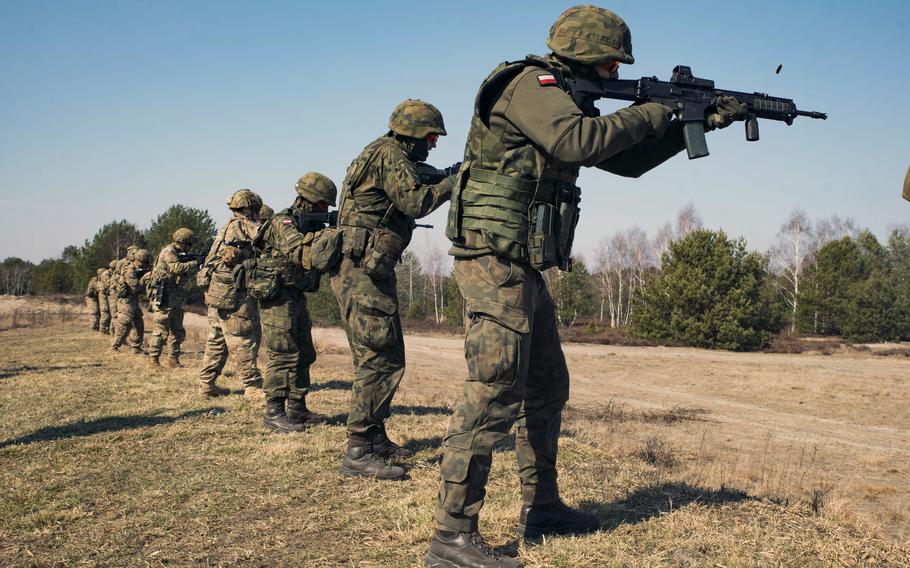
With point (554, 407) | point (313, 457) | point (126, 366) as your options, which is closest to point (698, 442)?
point (313, 457)

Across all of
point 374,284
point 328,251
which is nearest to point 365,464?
point 374,284

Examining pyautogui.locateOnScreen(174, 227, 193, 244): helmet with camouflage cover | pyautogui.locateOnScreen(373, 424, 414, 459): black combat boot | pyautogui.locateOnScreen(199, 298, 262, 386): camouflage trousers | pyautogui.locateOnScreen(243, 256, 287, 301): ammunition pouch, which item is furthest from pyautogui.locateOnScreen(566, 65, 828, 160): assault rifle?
pyautogui.locateOnScreen(174, 227, 193, 244): helmet with camouflage cover

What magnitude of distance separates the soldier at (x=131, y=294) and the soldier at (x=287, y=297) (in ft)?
35.3

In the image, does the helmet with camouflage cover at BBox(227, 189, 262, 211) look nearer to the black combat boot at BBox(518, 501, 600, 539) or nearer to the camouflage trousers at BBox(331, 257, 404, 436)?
the camouflage trousers at BBox(331, 257, 404, 436)

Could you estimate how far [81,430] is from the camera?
7.59 metres

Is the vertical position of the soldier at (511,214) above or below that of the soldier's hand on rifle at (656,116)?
below

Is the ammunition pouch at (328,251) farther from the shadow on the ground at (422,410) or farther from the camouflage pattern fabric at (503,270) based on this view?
the shadow on the ground at (422,410)

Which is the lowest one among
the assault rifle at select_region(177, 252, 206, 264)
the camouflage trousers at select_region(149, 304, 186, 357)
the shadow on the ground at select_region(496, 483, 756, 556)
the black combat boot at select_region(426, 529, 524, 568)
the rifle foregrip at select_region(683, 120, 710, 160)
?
the shadow on the ground at select_region(496, 483, 756, 556)

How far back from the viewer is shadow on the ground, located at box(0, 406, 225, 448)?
7.22 m

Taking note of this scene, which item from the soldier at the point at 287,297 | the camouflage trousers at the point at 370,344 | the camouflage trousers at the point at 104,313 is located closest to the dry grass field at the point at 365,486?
the soldier at the point at 287,297

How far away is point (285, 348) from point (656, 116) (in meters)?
5.25

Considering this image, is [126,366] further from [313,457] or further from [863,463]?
[863,463]

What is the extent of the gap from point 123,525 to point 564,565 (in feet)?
9.40

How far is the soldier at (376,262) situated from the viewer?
5.59m
